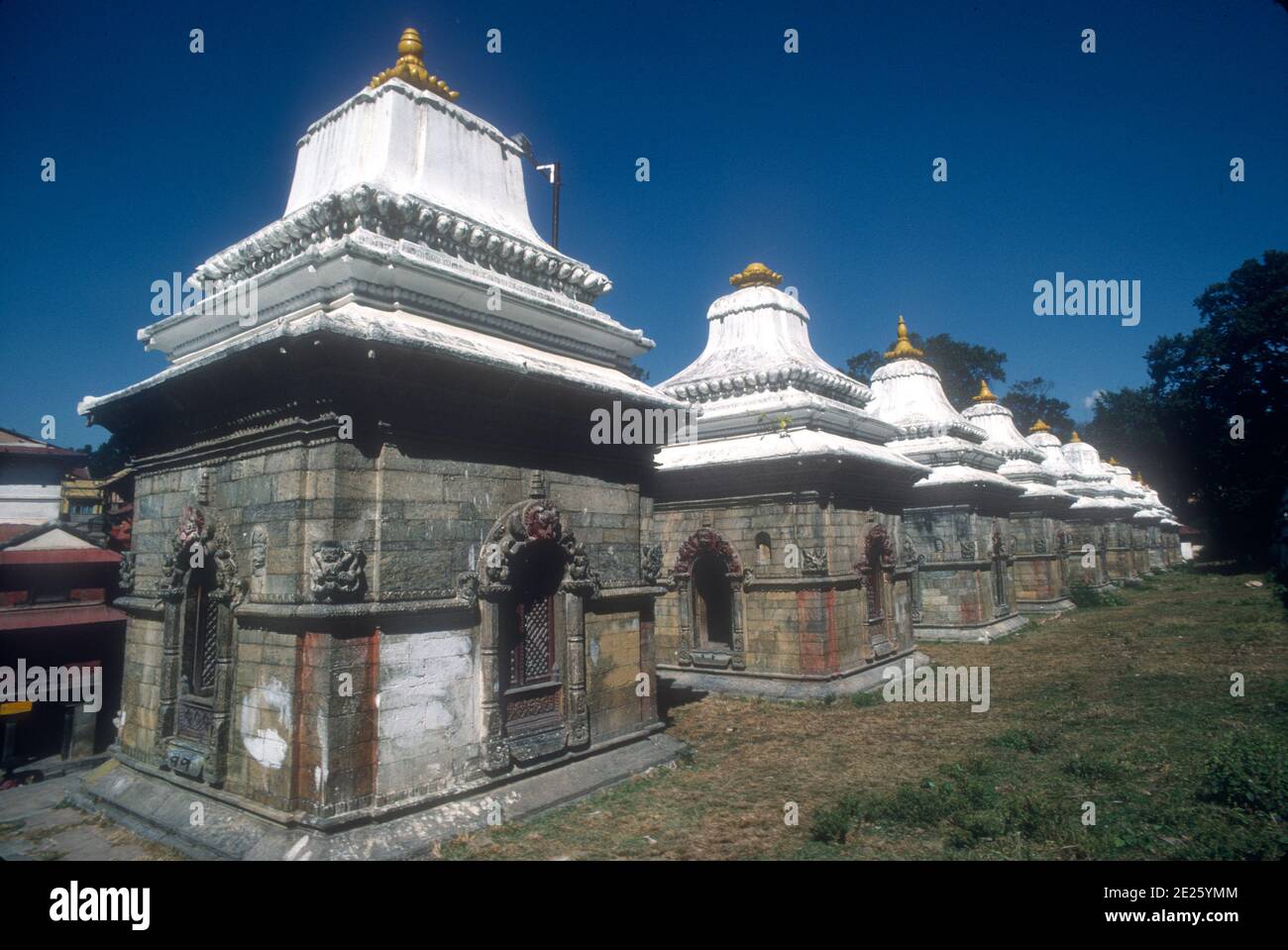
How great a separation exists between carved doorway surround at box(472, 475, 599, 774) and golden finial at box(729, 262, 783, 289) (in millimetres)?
9979

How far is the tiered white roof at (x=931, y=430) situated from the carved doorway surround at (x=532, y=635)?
14.2 m

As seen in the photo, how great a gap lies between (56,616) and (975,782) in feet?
40.8

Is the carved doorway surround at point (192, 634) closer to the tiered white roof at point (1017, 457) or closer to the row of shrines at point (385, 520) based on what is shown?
the row of shrines at point (385, 520)

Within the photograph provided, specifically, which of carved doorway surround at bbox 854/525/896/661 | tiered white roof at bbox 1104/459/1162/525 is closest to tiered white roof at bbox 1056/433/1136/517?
Answer: tiered white roof at bbox 1104/459/1162/525

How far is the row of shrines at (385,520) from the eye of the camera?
6.43 meters

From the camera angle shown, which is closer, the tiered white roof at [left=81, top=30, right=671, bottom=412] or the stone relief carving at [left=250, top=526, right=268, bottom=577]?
the stone relief carving at [left=250, top=526, right=268, bottom=577]

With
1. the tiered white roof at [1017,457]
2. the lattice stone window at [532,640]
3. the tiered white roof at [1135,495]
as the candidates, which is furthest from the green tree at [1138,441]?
the lattice stone window at [532,640]

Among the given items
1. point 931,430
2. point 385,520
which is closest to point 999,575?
point 931,430

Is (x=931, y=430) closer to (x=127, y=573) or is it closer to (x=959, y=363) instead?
(x=127, y=573)

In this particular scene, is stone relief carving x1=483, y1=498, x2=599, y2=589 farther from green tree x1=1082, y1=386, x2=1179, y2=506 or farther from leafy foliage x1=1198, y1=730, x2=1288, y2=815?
green tree x1=1082, y1=386, x2=1179, y2=506

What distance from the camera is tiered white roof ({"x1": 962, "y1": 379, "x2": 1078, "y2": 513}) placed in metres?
25.5

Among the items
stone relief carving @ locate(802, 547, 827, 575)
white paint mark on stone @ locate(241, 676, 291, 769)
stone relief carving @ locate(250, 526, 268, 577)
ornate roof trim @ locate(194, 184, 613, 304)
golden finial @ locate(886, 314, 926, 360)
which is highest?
golden finial @ locate(886, 314, 926, 360)

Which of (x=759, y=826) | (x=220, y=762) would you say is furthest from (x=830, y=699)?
(x=220, y=762)

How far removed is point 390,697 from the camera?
661 centimetres
